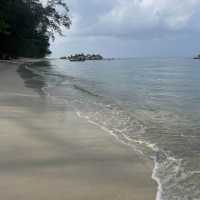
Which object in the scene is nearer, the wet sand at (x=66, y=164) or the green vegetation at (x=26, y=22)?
the wet sand at (x=66, y=164)

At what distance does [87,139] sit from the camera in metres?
8.69

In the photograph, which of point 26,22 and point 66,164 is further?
point 26,22

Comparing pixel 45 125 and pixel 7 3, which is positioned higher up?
pixel 7 3

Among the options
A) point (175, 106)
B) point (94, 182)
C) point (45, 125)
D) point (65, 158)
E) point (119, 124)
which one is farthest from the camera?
point (175, 106)

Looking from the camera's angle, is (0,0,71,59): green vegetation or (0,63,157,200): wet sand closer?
(0,63,157,200): wet sand

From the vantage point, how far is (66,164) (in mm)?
6742

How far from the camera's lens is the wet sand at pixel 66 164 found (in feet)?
18.1

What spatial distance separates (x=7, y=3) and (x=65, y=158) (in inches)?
1890

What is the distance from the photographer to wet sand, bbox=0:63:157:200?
5.52 metres

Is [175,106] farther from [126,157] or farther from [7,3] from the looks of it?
[7,3]

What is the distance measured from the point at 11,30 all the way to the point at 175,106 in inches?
1763

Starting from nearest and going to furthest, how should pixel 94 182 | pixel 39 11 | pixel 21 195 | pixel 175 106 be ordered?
pixel 21 195 → pixel 94 182 → pixel 175 106 → pixel 39 11

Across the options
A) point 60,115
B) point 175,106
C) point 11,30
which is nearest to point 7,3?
point 11,30

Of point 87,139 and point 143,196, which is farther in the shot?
point 87,139
